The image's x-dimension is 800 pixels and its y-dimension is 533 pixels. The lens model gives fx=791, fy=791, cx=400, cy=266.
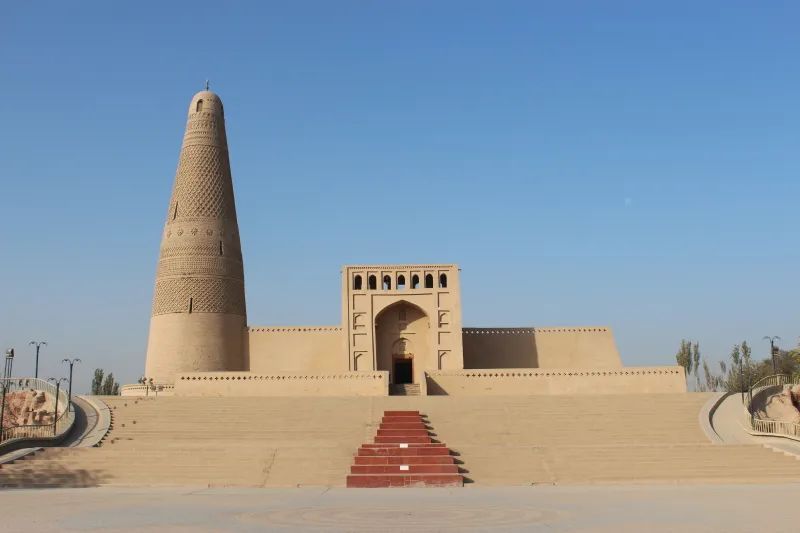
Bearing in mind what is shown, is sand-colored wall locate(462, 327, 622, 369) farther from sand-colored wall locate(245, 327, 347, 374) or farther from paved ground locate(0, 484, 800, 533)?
paved ground locate(0, 484, 800, 533)

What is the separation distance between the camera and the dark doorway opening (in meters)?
28.3

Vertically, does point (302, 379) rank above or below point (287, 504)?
above

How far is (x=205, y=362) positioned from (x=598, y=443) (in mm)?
13986

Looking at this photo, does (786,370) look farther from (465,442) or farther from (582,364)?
(465,442)

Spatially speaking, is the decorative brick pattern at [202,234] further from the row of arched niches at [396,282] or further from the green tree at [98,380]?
the green tree at [98,380]

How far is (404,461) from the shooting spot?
14852mm

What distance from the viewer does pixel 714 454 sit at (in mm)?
15055

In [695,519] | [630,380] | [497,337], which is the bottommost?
[695,519]

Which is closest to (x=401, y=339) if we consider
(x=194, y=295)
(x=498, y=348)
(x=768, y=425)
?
(x=498, y=348)

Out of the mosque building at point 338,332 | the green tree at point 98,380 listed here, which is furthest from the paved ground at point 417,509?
the green tree at point 98,380

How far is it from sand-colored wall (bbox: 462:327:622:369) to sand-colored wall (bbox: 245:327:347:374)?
471cm

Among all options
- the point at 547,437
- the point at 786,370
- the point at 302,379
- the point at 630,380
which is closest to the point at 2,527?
the point at 547,437

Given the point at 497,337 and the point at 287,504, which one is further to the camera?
the point at 497,337

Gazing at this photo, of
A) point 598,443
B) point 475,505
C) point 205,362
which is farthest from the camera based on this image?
point 205,362
